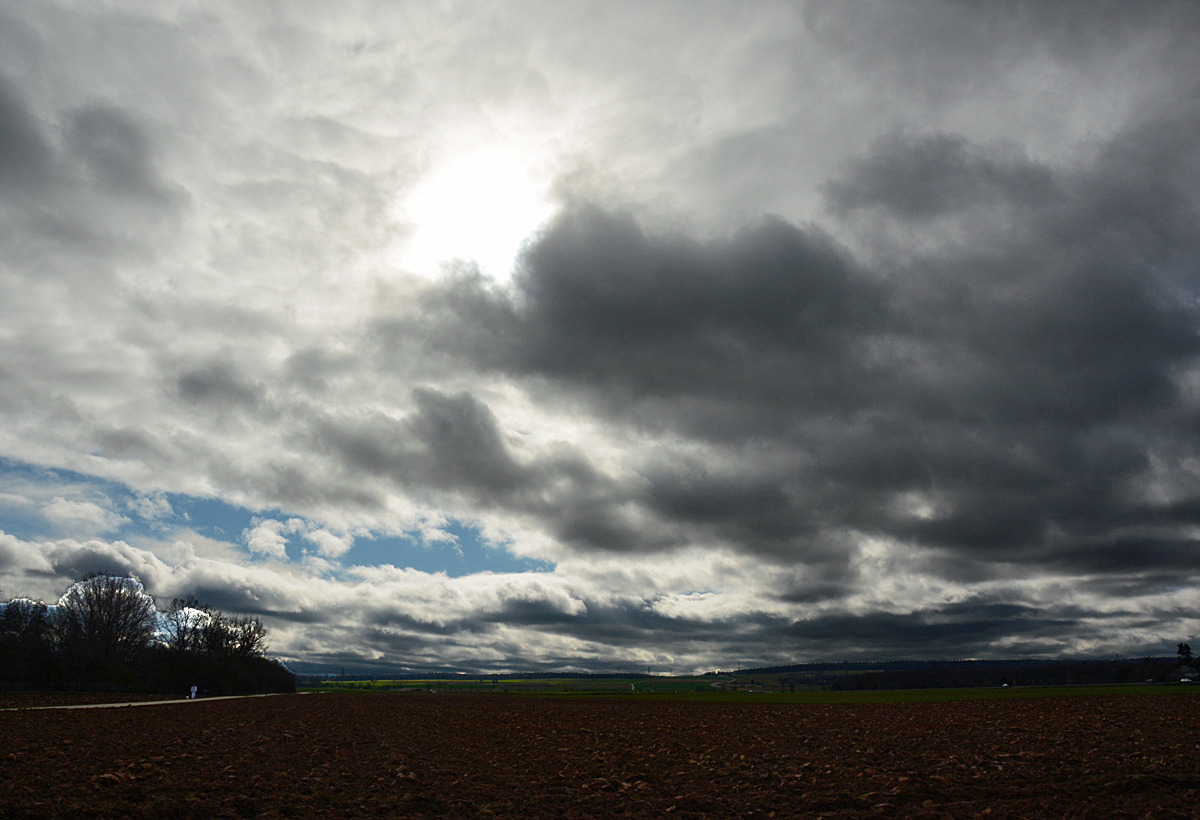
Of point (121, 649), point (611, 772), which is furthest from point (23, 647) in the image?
point (611, 772)

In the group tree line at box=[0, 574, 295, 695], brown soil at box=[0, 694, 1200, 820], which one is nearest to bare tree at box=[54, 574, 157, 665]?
tree line at box=[0, 574, 295, 695]

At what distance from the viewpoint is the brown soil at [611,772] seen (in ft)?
60.3

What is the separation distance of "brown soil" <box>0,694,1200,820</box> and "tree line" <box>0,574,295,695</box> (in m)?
80.6

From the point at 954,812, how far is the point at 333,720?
147 ft

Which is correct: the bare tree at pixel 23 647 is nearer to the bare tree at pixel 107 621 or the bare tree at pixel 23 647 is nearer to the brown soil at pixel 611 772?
the bare tree at pixel 107 621

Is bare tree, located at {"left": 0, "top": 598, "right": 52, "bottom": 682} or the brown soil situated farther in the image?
bare tree, located at {"left": 0, "top": 598, "right": 52, "bottom": 682}

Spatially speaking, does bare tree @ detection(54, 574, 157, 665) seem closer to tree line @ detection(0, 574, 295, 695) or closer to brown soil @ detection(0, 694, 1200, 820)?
tree line @ detection(0, 574, 295, 695)

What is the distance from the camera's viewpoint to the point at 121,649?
125062mm

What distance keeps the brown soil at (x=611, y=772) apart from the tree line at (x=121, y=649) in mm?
80623

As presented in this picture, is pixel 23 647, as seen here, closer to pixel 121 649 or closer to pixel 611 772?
pixel 121 649

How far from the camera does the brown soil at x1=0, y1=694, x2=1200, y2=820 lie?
18.4m

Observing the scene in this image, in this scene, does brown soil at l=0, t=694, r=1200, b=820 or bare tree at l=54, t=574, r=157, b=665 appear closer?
brown soil at l=0, t=694, r=1200, b=820

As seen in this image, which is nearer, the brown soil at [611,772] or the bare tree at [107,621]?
the brown soil at [611,772]

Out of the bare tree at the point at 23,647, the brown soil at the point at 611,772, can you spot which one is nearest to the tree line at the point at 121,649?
the bare tree at the point at 23,647
